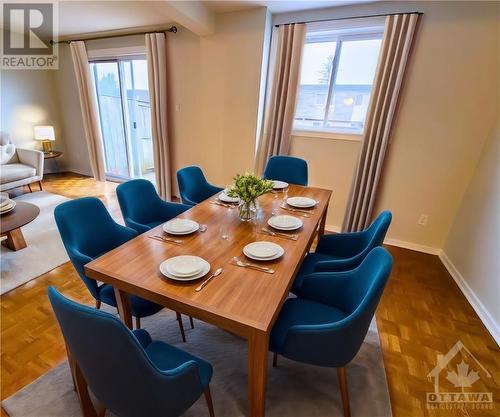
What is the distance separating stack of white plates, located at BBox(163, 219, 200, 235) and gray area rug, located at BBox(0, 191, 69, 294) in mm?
1556

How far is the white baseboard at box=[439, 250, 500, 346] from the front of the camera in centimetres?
180

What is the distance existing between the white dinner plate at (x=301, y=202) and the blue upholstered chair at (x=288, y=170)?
2.44 ft

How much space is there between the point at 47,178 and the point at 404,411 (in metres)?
5.91

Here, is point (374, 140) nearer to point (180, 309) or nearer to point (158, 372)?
point (180, 309)

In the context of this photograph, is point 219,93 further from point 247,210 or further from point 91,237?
point 91,237

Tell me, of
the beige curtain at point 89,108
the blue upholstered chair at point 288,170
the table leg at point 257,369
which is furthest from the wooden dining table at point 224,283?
the beige curtain at point 89,108

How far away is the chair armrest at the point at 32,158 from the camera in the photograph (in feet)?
12.5

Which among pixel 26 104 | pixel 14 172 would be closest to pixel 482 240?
pixel 14 172

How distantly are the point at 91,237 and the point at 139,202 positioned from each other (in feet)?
1.79

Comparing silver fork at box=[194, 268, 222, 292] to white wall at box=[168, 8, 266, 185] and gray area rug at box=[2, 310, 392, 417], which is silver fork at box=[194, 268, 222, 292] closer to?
gray area rug at box=[2, 310, 392, 417]

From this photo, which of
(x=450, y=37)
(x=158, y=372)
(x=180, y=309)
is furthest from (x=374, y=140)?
(x=158, y=372)

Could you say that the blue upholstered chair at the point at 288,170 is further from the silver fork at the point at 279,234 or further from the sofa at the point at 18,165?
the sofa at the point at 18,165

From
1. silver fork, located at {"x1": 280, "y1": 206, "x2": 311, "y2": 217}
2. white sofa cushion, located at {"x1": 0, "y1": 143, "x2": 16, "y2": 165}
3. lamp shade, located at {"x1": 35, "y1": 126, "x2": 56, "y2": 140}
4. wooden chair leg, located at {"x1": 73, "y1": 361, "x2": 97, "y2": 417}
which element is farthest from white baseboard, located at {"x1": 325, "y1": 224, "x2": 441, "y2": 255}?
lamp shade, located at {"x1": 35, "y1": 126, "x2": 56, "y2": 140}

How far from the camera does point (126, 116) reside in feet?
14.1
